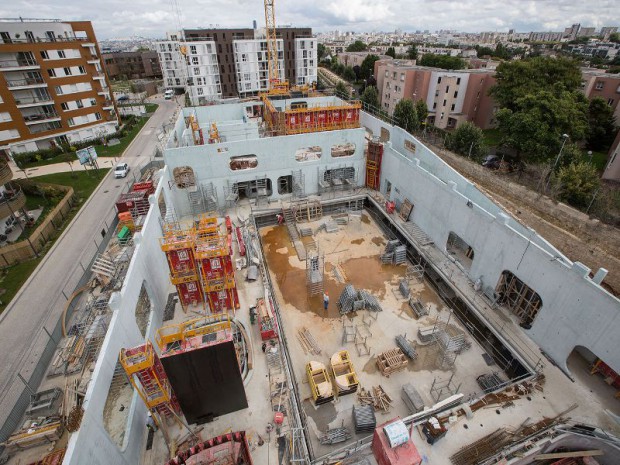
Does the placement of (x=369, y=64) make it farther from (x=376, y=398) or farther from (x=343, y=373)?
(x=376, y=398)

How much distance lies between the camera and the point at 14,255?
21344 mm

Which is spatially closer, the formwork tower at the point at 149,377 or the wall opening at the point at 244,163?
the formwork tower at the point at 149,377

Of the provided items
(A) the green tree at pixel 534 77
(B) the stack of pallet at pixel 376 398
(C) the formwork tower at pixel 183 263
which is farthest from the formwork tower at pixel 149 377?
(A) the green tree at pixel 534 77

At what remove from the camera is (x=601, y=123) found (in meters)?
37.2

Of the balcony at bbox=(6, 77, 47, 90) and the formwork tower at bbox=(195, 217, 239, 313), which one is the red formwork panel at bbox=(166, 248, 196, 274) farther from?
the balcony at bbox=(6, 77, 47, 90)

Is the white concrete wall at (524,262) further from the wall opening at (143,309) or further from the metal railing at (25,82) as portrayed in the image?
the metal railing at (25,82)

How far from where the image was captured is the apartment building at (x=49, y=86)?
34.6 meters

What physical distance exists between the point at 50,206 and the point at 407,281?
Answer: 1214 inches

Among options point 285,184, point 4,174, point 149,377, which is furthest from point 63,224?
point 149,377

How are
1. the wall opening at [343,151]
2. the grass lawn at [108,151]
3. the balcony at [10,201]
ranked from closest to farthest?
the balcony at [10,201]
the wall opening at [343,151]
the grass lawn at [108,151]

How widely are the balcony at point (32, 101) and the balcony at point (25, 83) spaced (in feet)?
5.19

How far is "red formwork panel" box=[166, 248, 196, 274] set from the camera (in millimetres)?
14961

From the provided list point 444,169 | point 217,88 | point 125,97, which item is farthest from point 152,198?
point 125,97

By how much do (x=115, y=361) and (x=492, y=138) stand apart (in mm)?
50929
